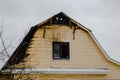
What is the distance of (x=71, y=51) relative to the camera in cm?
2500

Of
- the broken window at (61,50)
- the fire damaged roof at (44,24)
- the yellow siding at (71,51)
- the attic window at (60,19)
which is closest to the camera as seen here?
the fire damaged roof at (44,24)

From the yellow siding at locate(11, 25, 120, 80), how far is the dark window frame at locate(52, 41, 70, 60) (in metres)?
0.18

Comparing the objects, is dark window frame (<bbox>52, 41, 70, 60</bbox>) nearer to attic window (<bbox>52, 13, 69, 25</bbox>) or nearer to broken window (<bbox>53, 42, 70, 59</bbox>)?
broken window (<bbox>53, 42, 70, 59</bbox>)

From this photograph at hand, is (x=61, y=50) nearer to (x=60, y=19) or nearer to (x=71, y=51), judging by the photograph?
(x=71, y=51)

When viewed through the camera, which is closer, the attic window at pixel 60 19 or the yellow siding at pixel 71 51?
the yellow siding at pixel 71 51

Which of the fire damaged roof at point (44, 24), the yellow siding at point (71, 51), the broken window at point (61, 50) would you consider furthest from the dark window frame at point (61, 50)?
Answer: the fire damaged roof at point (44, 24)

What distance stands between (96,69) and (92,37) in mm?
1878

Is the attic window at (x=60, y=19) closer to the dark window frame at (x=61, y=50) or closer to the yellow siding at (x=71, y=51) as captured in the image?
the yellow siding at (x=71, y=51)

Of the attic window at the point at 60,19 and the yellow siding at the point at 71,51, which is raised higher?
the attic window at the point at 60,19

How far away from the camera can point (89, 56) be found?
82.6 ft

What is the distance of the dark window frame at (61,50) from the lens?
24734 mm

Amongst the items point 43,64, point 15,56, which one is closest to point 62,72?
point 43,64

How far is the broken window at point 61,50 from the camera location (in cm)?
2473

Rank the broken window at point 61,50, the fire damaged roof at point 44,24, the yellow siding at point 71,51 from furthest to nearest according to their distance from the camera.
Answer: the broken window at point 61,50 → the yellow siding at point 71,51 → the fire damaged roof at point 44,24
